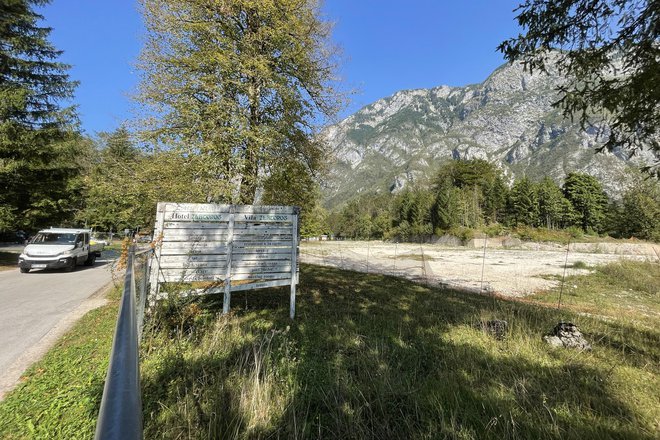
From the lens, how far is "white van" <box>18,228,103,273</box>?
500 inches

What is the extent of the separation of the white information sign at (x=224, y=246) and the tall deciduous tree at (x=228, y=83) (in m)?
2.58

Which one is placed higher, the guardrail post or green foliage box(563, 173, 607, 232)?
green foliage box(563, 173, 607, 232)

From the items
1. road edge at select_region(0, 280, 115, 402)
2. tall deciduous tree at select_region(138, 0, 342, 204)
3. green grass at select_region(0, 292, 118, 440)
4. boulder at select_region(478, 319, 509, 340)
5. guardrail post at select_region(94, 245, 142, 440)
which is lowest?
road edge at select_region(0, 280, 115, 402)

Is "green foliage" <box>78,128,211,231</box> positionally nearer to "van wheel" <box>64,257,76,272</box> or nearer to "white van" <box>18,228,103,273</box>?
"white van" <box>18,228,103,273</box>

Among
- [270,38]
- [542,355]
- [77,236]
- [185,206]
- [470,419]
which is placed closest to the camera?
[470,419]

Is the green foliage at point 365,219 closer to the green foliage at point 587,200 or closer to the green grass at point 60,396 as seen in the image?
the green foliage at point 587,200

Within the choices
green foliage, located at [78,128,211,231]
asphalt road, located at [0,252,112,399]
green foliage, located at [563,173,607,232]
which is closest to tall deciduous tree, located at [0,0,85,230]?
asphalt road, located at [0,252,112,399]

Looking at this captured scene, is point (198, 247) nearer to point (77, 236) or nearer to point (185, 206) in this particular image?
point (185, 206)

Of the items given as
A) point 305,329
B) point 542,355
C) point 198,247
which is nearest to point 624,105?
point 542,355

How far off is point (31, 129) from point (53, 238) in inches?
248

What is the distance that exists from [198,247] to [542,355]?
5974mm

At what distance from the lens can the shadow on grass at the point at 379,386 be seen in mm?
2619

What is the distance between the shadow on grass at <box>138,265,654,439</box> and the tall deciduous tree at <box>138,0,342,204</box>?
15.8ft

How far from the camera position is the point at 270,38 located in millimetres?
9359
